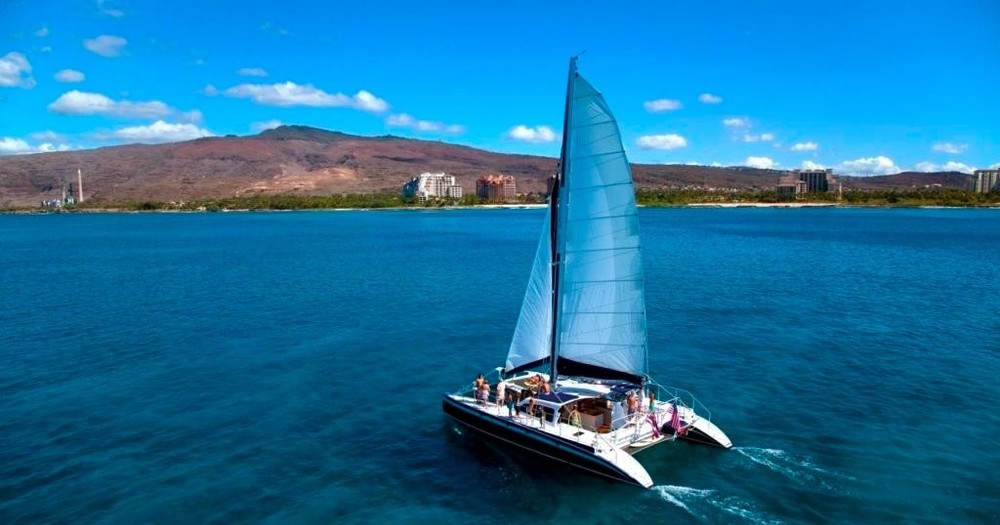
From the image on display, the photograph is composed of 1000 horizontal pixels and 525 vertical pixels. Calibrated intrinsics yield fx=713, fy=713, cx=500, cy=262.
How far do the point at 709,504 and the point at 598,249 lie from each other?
9.56 m

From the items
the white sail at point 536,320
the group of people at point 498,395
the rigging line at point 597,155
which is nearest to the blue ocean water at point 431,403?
the group of people at point 498,395

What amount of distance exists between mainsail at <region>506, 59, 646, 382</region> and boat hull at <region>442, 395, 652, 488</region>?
3.29m

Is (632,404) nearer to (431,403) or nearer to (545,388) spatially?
(545,388)

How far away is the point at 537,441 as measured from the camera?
2633 centimetres

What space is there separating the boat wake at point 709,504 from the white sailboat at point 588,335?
2.96 feet

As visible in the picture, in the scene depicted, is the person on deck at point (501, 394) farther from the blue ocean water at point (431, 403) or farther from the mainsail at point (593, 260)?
the mainsail at point (593, 260)

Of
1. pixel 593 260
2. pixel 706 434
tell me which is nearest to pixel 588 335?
pixel 593 260

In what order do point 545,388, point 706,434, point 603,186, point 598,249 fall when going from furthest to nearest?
point 545,388, point 706,434, point 598,249, point 603,186

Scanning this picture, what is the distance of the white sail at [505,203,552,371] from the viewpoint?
28.5 m

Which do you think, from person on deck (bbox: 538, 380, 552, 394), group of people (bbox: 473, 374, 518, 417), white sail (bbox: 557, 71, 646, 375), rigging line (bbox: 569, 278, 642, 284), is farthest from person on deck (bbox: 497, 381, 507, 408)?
rigging line (bbox: 569, 278, 642, 284)

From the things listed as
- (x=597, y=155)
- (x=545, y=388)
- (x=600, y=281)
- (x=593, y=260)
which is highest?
(x=597, y=155)

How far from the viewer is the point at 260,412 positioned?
32.5 metres

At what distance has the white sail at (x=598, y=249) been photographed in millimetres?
25469

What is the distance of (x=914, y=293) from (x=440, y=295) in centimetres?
4179
